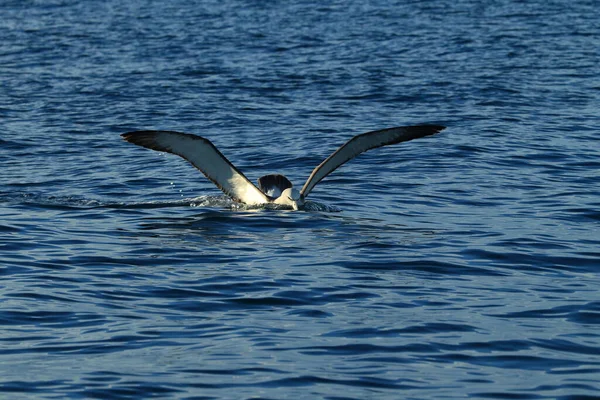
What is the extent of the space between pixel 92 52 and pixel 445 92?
1360 cm

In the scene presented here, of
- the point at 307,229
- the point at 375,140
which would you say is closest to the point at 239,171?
the point at 307,229

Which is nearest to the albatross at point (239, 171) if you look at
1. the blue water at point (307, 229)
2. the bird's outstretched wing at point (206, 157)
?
the bird's outstretched wing at point (206, 157)

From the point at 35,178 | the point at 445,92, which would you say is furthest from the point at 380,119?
the point at 35,178

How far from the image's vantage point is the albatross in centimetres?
1645

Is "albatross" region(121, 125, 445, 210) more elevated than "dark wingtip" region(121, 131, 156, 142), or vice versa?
"dark wingtip" region(121, 131, 156, 142)

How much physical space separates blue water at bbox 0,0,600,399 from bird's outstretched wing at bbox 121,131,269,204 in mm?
401

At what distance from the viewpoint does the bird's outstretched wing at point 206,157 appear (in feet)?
53.5

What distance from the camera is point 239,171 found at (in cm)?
1689

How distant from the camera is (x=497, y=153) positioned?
74.4 feet

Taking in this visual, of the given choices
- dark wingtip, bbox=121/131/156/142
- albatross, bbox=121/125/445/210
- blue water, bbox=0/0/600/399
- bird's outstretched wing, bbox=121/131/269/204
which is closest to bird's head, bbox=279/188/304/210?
albatross, bbox=121/125/445/210

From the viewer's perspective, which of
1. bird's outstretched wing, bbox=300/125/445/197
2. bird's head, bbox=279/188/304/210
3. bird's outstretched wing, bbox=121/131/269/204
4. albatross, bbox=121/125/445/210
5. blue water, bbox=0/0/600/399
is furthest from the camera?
bird's head, bbox=279/188/304/210

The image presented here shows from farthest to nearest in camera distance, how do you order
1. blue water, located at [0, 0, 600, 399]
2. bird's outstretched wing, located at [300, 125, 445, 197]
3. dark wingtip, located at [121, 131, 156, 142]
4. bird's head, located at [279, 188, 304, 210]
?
1. bird's head, located at [279, 188, 304, 210]
2. bird's outstretched wing, located at [300, 125, 445, 197]
3. dark wingtip, located at [121, 131, 156, 142]
4. blue water, located at [0, 0, 600, 399]

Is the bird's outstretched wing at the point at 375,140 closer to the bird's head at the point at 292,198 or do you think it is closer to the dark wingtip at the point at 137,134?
the bird's head at the point at 292,198

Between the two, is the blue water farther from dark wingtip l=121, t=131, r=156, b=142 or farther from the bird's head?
dark wingtip l=121, t=131, r=156, b=142
